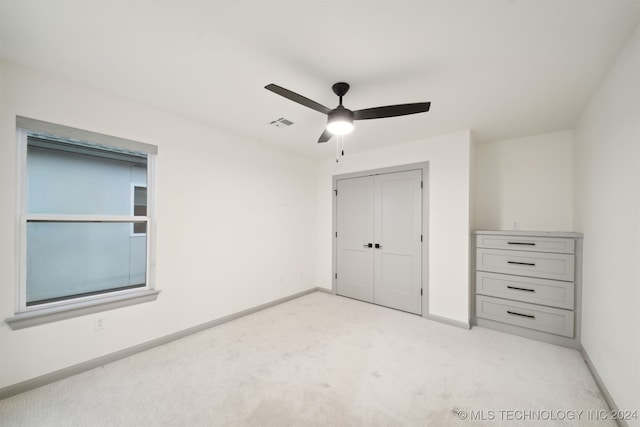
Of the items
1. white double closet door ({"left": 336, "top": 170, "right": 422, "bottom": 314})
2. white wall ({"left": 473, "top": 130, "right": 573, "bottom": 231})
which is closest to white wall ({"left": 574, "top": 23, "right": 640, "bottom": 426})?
white wall ({"left": 473, "top": 130, "right": 573, "bottom": 231})

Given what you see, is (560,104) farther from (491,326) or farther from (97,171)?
(97,171)

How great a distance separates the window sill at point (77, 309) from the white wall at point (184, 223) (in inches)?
2.0

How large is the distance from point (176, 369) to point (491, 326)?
3505 millimetres

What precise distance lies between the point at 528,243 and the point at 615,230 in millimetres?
1205

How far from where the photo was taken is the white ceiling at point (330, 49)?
1.39m

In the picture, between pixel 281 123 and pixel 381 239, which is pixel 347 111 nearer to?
pixel 281 123

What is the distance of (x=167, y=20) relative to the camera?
147 cm

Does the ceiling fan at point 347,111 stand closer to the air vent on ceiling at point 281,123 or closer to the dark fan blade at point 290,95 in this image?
the dark fan blade at point 290,95

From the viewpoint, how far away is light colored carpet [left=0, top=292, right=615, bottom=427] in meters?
1.69

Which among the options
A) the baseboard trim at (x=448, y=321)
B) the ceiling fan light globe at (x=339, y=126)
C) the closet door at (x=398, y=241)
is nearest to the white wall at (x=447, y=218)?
the baseboard trim at (x=448, y=321)

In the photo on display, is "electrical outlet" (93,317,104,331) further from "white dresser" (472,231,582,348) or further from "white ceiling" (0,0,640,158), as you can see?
"white dresser" (472,231,582,348)

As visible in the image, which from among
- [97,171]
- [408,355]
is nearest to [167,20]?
[97,171]

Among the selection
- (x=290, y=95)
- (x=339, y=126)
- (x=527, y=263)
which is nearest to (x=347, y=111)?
(x=339, y=126)

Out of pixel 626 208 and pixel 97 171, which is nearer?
pixel 626 208
